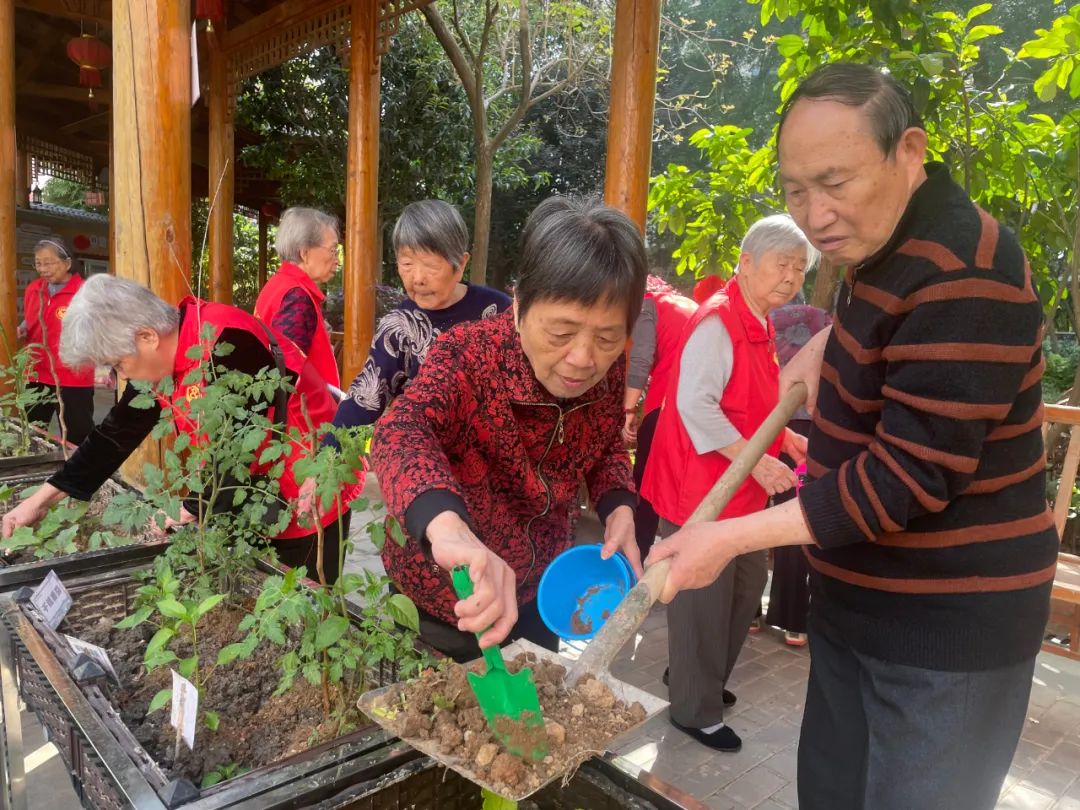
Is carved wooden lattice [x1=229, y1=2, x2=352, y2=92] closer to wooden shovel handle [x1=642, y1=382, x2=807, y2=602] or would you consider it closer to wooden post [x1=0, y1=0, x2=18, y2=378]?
wooden post [x1=0, y1=0, x2=18, y2=378]

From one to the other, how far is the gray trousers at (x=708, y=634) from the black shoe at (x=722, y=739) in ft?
0.11

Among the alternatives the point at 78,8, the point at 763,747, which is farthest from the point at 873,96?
the point at 78,8

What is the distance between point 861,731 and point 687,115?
1867 cm

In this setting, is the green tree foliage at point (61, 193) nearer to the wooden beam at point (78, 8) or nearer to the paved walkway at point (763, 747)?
the wooden beam at point (78, 8)

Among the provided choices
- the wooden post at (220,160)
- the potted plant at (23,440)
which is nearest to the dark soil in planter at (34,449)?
the potted plant at (23,440)

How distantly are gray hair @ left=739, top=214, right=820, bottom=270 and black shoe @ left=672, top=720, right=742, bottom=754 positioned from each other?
175cm

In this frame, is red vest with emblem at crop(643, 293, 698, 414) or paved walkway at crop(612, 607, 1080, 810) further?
red vest with emblem at crop(643, 293, 698, 414)

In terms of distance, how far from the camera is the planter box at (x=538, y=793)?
108 centimetres

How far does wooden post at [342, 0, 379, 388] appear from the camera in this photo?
5.49m

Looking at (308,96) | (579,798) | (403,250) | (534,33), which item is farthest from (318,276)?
(534,33)

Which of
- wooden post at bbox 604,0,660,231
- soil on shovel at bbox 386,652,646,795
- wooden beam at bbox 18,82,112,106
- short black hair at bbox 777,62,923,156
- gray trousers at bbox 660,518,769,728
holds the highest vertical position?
wooden beam at bbox 18,82,112,106

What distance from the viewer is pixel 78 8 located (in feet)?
21.8

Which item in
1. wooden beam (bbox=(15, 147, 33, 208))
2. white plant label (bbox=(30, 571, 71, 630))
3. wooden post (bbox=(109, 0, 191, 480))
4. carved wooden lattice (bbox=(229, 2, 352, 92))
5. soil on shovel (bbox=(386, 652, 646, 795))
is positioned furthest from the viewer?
wooden beam (bbox=(15, 147, 33, 208))

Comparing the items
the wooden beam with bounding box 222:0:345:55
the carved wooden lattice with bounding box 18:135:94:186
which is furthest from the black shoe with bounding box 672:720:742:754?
the carved wooden lattice with bounding box 18:135:94:186
